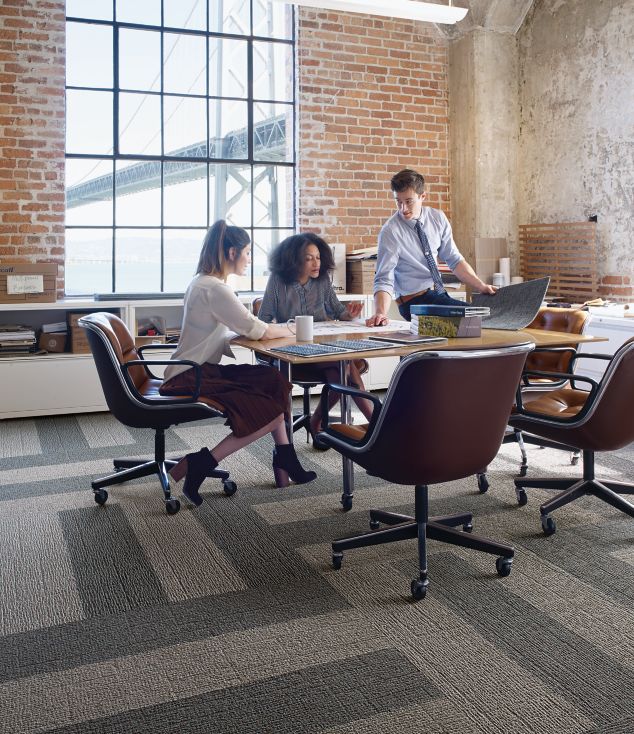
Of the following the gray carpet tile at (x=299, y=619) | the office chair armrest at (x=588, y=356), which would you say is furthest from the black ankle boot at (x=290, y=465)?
the office chair armrest at (x=588, y=356)

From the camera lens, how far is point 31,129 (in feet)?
21.5

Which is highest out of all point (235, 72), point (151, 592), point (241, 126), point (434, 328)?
point (235, 72)

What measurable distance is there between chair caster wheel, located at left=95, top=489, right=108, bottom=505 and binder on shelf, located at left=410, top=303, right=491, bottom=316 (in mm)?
1896

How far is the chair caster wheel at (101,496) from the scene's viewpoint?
4.08 meters

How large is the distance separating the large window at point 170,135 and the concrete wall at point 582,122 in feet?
7.47

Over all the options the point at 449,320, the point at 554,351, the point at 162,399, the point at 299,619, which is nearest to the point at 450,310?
the point at 449,320

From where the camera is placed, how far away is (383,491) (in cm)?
432

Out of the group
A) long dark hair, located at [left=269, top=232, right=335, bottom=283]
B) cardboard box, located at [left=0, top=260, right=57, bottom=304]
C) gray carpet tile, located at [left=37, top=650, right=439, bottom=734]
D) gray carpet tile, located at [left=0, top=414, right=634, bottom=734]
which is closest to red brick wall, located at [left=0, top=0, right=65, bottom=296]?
cardboard box, located at [left=0, top=260, right=57, bottom=304]

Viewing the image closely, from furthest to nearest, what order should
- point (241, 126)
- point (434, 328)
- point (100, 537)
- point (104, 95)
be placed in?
1. point (241, 126)
2. point (104, 95)
3. point (434, 328)
4. point (100, 537)

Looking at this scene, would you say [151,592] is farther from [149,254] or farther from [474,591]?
[149,254]

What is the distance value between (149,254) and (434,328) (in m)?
3.70

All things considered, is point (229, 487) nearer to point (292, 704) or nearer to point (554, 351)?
point (554, 351)

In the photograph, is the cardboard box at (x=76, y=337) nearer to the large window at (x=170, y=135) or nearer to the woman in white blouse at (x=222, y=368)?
the large window at (x=170, y=135)

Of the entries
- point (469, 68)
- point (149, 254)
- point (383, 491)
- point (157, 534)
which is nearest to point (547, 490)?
point (383, 491)
